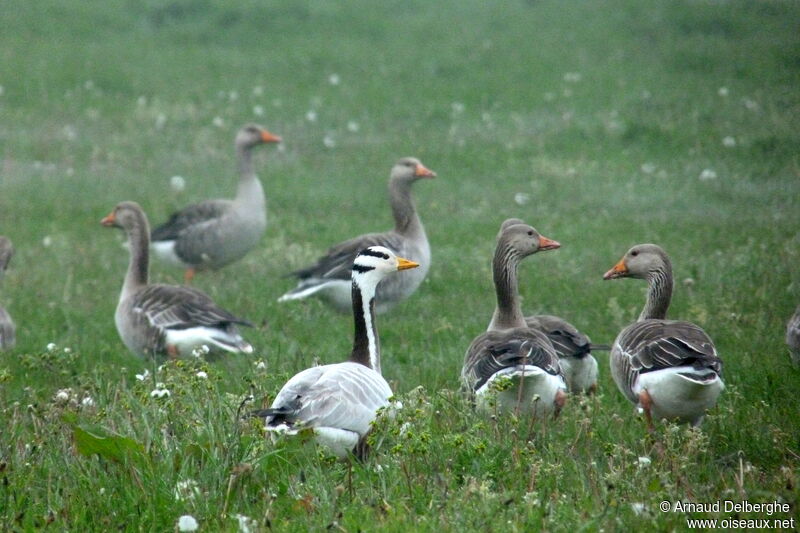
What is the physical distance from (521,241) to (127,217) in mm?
4378

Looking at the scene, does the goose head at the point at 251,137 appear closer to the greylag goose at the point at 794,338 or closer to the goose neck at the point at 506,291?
the goose neck at the point at 506,291

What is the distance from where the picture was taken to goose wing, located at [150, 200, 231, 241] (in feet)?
43.1

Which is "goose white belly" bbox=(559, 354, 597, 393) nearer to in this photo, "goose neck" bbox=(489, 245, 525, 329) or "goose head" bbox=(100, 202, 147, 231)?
"goose neck" bbox=(489, 245, 525, 329)

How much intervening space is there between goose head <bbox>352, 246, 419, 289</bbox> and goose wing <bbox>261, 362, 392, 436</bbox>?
1154 millimetres

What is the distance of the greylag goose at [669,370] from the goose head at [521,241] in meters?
1.39

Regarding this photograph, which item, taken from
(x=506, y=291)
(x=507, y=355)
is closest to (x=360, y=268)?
(x=507, y=355)

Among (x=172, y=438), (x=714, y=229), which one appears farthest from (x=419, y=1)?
(x=172, y=438)

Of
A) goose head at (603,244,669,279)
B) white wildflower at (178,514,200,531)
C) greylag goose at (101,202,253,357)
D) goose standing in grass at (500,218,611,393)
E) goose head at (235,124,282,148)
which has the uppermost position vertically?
white wildflower at (178,514,200,531)

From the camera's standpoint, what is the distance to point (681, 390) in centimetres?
661

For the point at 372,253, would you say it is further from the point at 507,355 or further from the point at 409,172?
the point at 409,172

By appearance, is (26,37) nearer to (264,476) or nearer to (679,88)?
(679,88)

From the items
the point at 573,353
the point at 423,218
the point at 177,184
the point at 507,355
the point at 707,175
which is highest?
the point at 507,355

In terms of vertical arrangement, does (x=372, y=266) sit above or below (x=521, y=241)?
above

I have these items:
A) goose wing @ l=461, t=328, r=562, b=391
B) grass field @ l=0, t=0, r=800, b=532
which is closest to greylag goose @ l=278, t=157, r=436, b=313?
grass field @ l=0, t=0, r=800, b=532
